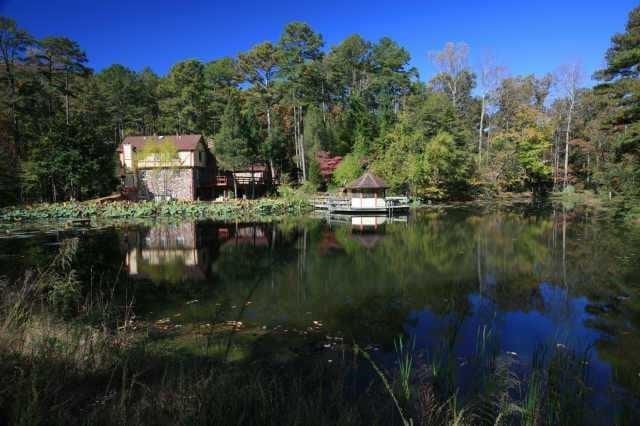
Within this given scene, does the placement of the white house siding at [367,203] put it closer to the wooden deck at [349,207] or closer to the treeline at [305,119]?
the wooden deck at [349,207]

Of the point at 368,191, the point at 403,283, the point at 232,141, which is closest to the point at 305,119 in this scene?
the point at 232,141

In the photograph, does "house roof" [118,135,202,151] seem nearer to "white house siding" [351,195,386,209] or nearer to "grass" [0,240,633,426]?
"white house siding" [351,195,386,209]

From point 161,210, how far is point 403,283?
24356 mm

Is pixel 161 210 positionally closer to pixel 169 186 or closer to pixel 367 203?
pixel 169 186

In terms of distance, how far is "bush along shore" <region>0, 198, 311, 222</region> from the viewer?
1024 inches

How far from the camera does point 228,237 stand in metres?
18.3

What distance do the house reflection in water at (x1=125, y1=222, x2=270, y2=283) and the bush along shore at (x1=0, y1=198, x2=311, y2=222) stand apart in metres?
5.29

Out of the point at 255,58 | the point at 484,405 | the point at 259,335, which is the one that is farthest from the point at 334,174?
the point at 484,405

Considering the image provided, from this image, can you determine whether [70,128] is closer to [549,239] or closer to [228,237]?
[228,237]

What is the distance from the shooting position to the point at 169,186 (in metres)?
34.6

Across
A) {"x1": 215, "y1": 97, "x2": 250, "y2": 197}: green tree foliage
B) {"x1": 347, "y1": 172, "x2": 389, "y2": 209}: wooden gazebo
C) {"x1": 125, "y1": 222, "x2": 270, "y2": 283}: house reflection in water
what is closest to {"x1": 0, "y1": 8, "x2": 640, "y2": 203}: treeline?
{"x1": 215, "y1": 97, "x2": 250, "y2": 197}: green tree foliage

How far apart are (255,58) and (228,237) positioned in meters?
27.9

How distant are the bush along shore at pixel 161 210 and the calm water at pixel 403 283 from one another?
906 centimetres

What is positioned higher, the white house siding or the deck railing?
the deck railing
